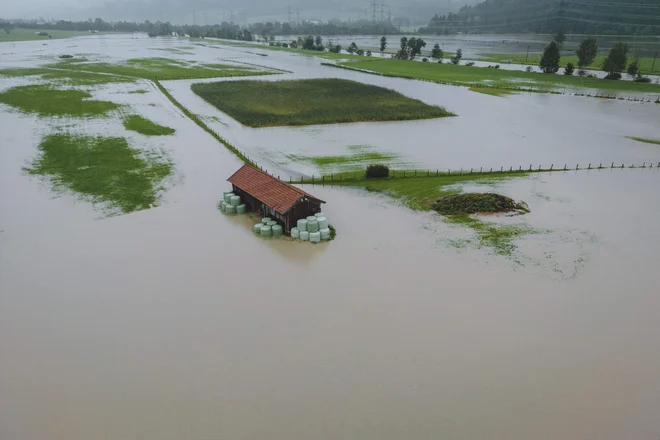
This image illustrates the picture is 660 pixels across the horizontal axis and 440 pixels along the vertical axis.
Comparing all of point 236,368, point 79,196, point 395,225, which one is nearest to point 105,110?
point 79,196

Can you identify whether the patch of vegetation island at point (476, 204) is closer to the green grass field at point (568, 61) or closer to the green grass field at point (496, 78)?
the green grass field at point (496, 78)

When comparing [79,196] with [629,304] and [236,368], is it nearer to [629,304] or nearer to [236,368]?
[236,368]

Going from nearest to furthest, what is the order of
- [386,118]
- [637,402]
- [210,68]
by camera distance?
1. [637,402]
2. [386,118]
3. [210,68]

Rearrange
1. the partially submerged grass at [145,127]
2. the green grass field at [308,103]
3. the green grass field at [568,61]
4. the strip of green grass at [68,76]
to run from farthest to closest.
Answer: the green grass field at [568,61], the strip of green grass at [68,76], the green grass field at [308,103], the partially submerged grass at [145,127]

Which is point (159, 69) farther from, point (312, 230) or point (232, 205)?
point (312, 230)

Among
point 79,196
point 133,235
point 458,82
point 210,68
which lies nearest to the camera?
point 133,235

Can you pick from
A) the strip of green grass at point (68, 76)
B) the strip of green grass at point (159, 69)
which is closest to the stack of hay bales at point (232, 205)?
the strip of green grass at point (68, 76)
